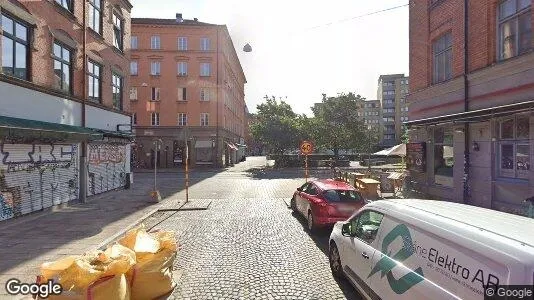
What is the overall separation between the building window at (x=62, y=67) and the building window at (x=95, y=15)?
9.55ft

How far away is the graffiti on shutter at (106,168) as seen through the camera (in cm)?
1639

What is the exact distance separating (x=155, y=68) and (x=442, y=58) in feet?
111

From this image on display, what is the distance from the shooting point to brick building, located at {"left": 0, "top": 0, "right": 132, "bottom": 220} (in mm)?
10852

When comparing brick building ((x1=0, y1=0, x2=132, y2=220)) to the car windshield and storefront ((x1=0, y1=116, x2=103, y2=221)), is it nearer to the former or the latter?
storefront ((x1=0, y1=116, x2=103, y2=221))

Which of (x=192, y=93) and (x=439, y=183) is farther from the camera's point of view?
(x=192, y=93)

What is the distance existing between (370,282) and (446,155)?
11.4 meters

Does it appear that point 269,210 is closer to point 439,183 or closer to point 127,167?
point 439,183

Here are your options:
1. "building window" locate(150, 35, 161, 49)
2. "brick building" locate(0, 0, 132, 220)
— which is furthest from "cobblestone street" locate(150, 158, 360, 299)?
"building window" locate(150, 35, 161, 49)

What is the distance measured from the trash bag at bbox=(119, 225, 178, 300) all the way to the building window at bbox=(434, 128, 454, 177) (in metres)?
12.2

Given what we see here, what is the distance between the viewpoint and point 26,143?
458 inches

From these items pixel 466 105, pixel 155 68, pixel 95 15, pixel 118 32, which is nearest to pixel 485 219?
pixel 466 105

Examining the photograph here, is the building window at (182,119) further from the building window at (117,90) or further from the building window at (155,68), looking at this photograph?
the building window at (117,90)

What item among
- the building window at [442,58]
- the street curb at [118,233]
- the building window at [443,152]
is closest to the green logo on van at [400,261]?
the street curb at [118,233]

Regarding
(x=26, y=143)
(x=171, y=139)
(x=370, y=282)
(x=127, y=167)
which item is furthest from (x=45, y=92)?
(x=171, y=139)
